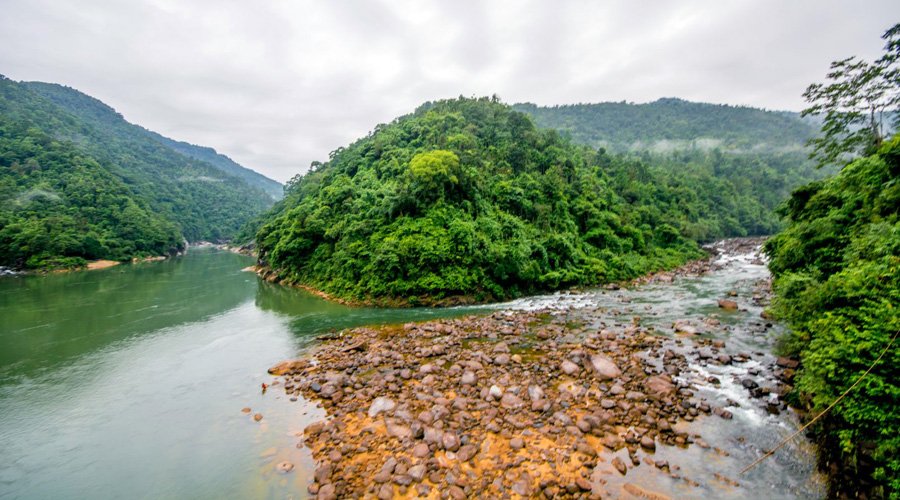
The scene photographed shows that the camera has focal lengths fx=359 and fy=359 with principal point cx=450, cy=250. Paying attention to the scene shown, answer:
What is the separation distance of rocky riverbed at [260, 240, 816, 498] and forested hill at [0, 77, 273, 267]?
60.0 meters

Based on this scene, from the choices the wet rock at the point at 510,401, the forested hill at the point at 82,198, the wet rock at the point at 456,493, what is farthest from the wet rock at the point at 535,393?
the forested hill at the point at 82,198

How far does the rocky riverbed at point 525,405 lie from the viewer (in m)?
8.16

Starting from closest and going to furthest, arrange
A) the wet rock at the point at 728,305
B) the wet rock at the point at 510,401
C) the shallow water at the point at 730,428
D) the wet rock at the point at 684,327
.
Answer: the shallow water at the point at 730,428 < the wet rock at the point at 510,401 < the wet rock at the point at 684,327 < the wet rock at the point at 728,305

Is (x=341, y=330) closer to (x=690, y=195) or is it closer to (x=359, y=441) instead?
(x=359, y=441)

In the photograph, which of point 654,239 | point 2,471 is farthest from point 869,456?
point 654,239

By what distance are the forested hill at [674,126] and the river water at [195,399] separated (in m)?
126

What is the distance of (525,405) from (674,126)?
184334 mm

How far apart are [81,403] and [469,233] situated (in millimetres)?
21875

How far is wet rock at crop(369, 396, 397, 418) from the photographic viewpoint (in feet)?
36.9

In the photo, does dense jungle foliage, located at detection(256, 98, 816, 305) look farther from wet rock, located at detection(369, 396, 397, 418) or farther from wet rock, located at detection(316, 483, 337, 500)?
wet rock, located at detection(316, 483, 337, 500)

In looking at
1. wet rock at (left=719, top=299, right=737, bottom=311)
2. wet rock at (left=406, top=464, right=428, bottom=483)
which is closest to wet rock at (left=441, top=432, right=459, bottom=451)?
wet rock at (left=406, top=464, right=428, bottom=483)

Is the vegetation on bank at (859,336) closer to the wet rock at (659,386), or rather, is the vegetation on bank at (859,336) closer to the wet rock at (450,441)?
the wet rock at (659,386)

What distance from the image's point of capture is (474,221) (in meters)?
29.8

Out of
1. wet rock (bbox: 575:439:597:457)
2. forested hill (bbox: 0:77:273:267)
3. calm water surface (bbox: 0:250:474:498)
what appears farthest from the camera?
forested hill (bbox: 0:77:273:267)
